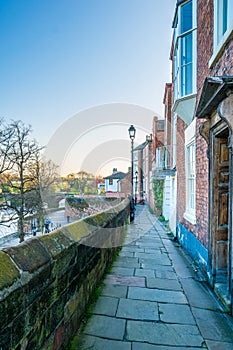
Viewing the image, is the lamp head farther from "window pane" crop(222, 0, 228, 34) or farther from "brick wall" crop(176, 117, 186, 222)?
"window pane" crop(222, 0, 228, 34)

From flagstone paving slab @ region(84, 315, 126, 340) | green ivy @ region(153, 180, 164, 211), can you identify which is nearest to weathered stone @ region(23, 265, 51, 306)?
flagstone paving slab @ region(84, 315, 126, 340)

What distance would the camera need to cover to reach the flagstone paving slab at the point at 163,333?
245 centimetres

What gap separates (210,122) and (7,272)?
395 cm

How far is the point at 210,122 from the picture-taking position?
4.06 metres

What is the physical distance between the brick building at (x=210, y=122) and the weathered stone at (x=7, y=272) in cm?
272

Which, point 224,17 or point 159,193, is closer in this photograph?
point 224,17

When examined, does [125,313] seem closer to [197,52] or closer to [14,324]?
[14,324]

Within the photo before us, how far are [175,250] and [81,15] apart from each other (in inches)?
389

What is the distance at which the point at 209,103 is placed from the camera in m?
3.43

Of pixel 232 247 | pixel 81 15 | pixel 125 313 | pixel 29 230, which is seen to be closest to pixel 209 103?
pixel 232 247

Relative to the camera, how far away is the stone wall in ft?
4.31

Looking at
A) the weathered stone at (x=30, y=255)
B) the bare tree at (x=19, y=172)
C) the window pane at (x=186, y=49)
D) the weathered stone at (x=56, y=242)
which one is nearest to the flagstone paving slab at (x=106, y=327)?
the weathered stone at (x=56, y=242)

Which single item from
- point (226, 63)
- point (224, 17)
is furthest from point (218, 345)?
point (224, 17)

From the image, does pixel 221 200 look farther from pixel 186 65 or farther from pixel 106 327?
pixel 186 65
